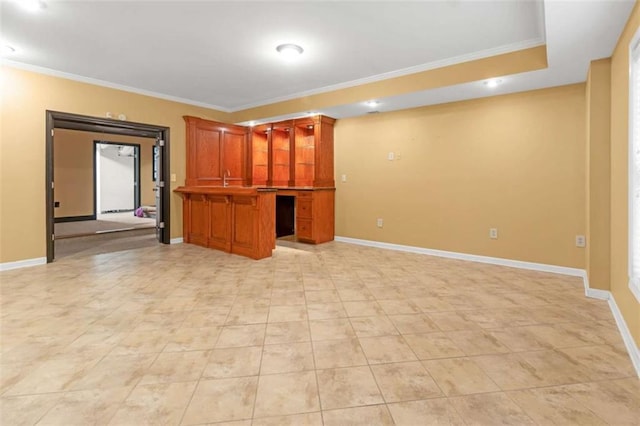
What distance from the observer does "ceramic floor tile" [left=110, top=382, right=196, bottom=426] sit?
154 cm

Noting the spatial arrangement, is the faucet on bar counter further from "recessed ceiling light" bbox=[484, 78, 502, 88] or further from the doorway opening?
the doorway opening

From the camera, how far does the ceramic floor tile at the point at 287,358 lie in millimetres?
1987

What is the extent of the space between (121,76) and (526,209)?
5597 millimetres

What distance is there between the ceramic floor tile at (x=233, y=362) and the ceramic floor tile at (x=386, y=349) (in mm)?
688

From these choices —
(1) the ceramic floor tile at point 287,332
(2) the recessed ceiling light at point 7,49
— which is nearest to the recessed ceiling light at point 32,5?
(2) the recessed ceiling light at point 7,49

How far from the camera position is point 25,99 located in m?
4.26

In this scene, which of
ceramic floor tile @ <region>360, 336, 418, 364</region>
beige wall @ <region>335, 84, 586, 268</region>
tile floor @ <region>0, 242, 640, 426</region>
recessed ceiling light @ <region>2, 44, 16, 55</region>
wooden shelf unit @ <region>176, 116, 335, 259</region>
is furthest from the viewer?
wooden shelf unit @ <region>176, 116, 335, 259</region>

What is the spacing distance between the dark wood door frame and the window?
578 centimetres

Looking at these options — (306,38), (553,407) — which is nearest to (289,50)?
(306,38)

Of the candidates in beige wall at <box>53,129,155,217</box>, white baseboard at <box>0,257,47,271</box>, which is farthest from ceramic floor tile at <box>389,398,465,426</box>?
beige wall at <box>53,129,155,217</box>

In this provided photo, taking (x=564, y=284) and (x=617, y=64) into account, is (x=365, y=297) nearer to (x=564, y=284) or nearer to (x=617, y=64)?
(x=564, y=284)

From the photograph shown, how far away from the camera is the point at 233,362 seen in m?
2.05

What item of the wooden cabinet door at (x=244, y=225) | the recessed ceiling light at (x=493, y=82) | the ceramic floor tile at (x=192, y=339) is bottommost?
the ceramic floor tile at (x=192, y=339)

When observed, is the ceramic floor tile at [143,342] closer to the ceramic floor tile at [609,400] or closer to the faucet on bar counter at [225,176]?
the ceramic floor tile at [609,400]
